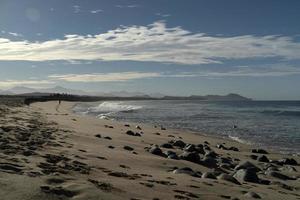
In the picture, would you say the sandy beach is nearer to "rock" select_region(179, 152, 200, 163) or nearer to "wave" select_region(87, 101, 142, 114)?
"rock" select_region(179, 152, 200, 163)

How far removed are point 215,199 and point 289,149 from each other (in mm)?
16694

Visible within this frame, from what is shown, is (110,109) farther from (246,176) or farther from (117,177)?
(117,177)

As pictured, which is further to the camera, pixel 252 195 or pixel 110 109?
pixel 110 109

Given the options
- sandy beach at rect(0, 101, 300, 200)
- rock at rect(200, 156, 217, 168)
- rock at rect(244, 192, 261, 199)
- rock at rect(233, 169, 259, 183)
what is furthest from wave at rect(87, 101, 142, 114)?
rock at rect(244, 192, 261, 199)

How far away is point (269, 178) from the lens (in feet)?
45.3

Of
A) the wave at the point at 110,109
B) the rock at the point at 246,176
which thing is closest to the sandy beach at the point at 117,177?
the rock at the point at 246,176

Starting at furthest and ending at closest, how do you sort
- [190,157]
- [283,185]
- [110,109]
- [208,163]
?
[110,109] → [190,157] → [208,163] → [283,185]

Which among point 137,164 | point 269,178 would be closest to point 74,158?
point 137,164

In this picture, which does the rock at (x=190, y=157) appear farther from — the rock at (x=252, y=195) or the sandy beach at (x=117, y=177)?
the rock at (x=252, y=195)

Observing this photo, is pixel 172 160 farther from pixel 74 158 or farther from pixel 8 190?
pixel 8 190

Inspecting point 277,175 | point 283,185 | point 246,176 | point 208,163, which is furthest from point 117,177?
point 277,175

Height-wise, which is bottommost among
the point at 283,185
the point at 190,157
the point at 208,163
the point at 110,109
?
the point at 283,185

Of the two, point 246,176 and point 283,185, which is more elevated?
point 246,176

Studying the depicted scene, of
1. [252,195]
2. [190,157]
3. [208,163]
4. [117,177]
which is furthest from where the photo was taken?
[190,157]
